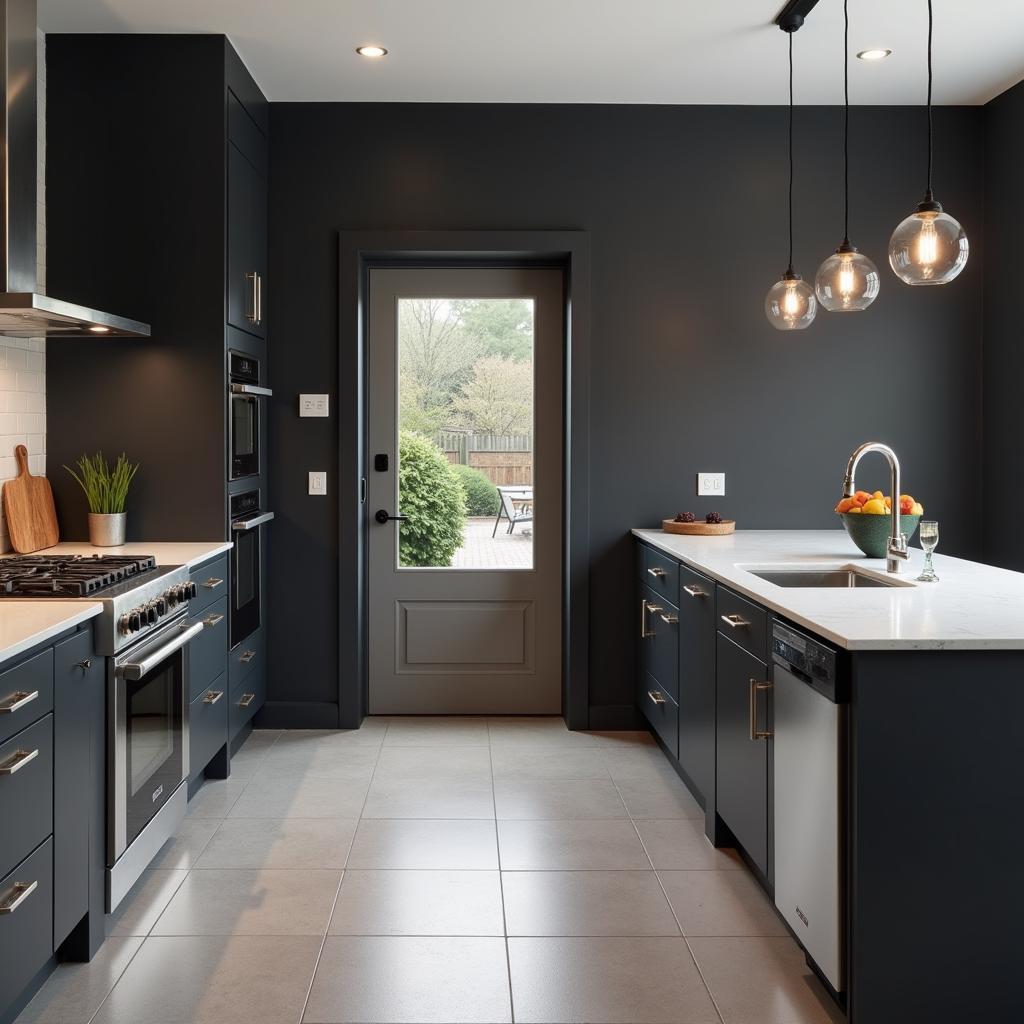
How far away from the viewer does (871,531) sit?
348cm

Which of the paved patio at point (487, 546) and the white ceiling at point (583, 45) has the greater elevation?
the white ceiling at point (583, 45)

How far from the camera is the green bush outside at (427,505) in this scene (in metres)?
4.77

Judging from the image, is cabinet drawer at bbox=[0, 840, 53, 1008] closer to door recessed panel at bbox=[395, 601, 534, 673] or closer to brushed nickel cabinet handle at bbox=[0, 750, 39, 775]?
brushed nickel cabinet handle at bbox=[0, 750, 39, 775]

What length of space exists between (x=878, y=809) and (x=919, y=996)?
38 centimetres

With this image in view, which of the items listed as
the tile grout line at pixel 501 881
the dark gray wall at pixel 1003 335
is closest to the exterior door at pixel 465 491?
the tile grout line at pixel 501 881

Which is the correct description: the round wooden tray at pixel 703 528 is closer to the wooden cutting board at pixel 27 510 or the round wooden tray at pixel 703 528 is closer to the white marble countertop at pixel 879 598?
the white marble countertop at pixel 879 598

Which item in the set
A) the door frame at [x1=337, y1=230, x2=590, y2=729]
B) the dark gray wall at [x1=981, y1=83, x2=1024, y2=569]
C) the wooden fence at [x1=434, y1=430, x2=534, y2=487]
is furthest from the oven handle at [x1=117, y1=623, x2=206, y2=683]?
the dark gray wall at [x1=981, y1=83, x2=1024, y2=569]

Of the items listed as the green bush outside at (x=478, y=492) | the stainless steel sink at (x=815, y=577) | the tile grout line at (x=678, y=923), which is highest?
the green bush outside at (x=478, y=492)

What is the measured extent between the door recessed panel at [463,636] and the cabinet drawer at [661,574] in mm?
749

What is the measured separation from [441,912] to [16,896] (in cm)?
111

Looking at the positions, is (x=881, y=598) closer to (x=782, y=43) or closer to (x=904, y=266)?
(x=904, y=266)

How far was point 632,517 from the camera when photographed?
15.0 ft

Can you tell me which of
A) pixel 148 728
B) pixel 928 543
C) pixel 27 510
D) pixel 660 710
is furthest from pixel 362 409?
pixel 928 543

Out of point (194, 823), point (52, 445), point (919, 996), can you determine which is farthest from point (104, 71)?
point (919, 996)
